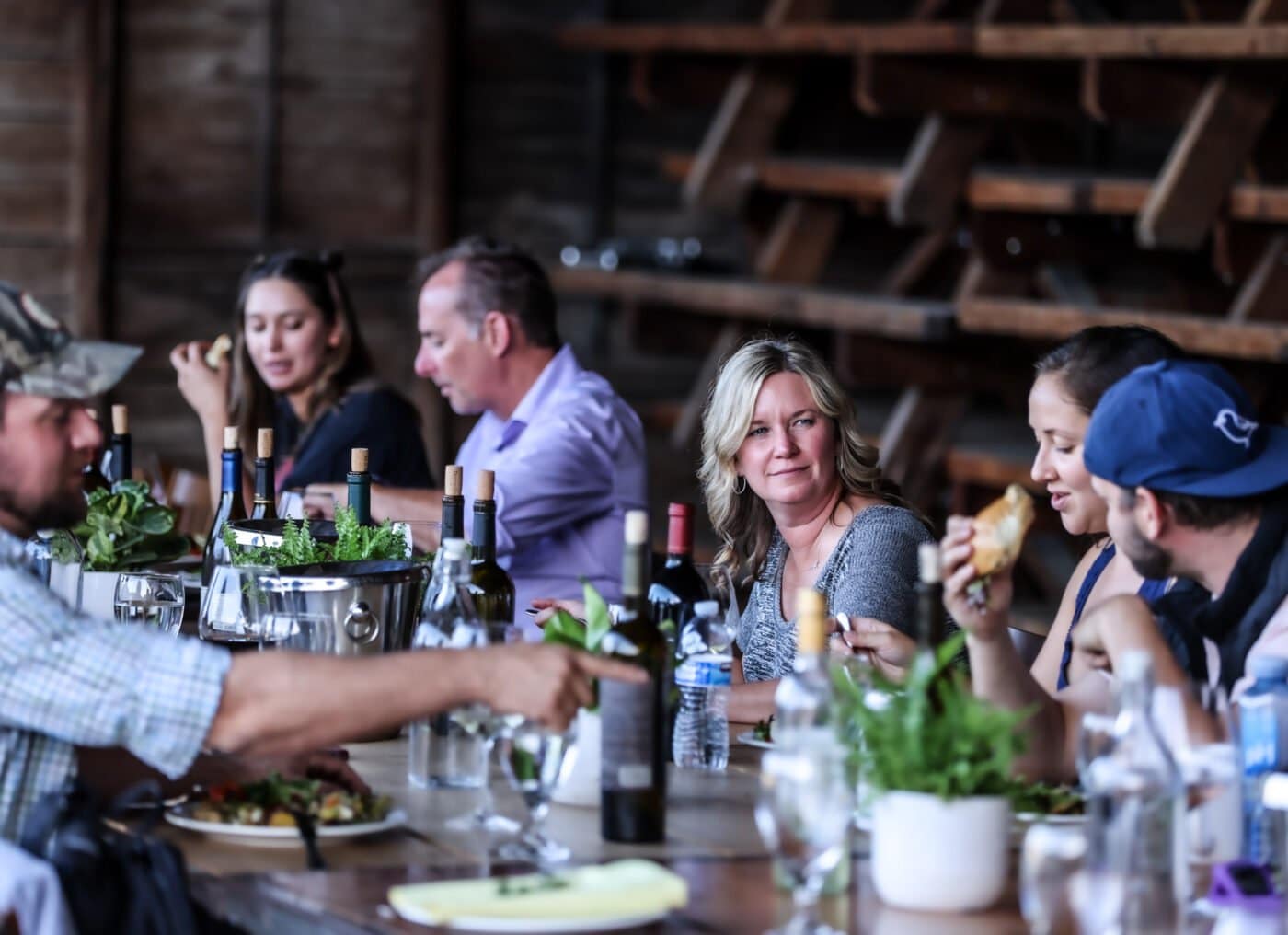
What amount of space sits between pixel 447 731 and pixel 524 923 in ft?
1.92

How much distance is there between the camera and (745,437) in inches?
125

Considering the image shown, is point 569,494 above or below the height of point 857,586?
above

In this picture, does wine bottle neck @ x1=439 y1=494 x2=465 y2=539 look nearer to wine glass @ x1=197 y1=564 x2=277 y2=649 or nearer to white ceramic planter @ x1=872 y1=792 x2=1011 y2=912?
wine glass @ x1=197 y1=564 x2=277 y2=649

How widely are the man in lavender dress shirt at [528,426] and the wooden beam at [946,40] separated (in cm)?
134

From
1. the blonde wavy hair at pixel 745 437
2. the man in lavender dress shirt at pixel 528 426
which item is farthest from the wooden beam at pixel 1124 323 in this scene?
the man in lavender dress shirt at pixel 528 426

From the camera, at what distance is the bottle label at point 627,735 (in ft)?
6.40

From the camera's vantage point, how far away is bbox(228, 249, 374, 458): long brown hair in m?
4.56

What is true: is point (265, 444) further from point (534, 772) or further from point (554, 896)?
point (554, 896)

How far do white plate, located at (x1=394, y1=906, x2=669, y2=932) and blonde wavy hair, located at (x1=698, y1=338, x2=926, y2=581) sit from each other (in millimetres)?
1514

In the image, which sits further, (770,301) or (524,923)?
(770,301)

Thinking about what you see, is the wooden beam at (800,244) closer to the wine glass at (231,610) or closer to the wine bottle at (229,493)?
the wine bottle at (229,493)

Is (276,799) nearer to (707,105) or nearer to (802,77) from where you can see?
(802,77)

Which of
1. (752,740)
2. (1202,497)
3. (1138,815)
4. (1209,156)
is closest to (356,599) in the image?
(752,740)

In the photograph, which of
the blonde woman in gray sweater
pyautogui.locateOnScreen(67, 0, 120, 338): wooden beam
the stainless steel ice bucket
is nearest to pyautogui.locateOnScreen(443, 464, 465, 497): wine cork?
the stainless steel ice bucket
